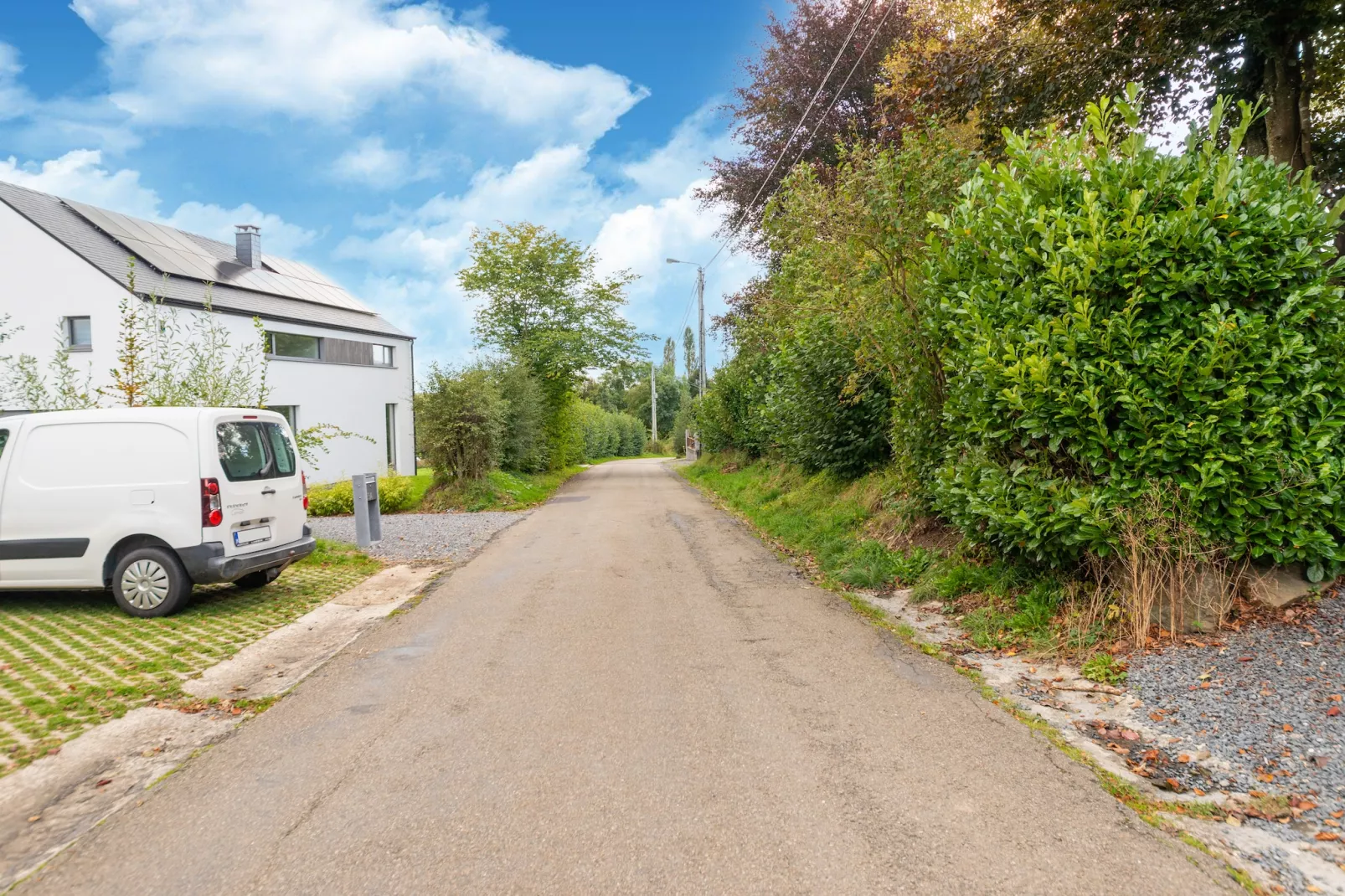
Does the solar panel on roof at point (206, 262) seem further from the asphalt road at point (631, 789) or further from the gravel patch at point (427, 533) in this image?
the asphalt road at point (631, 789)

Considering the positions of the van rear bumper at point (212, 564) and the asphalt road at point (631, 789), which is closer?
the asphalt road at point (631, 789)

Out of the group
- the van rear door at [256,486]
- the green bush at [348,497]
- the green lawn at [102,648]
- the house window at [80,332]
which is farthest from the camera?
the house window at [80,332]

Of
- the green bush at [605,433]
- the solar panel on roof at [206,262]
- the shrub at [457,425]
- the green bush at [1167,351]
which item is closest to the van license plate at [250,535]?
the green bush at [1167,351]

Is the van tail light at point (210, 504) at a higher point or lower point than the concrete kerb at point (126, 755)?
higher

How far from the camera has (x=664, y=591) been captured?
8148 millimetres

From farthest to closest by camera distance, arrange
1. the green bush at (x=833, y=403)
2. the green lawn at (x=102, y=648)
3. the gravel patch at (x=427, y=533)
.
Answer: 1. the green bush at (x=833, y=403)
2. the gravel patch at (x=427, y=533)
3. the green lawn at (x=102, y=648)

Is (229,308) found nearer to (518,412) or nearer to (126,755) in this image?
(518,412)

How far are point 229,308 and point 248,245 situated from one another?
7.27 meters

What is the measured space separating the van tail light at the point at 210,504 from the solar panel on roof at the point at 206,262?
42.8 ft

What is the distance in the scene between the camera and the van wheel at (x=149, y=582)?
22.8 feet

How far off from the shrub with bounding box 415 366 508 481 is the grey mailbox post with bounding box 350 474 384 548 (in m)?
6.36

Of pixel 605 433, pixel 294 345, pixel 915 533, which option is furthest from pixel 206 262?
pixel 605 433

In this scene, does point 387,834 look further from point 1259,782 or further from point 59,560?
point 59,560

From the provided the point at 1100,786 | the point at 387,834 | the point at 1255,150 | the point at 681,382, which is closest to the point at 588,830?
the point at 387,834
